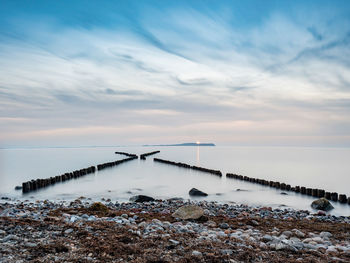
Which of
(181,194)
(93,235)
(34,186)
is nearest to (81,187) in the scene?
(34,186)

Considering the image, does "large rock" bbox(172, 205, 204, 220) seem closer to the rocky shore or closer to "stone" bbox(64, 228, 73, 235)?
the rocky shore

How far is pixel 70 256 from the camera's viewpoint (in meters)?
5.38

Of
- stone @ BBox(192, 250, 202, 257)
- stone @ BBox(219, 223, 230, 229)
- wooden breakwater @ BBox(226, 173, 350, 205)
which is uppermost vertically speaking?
stone @ BBox(192, 250, 202, 257)

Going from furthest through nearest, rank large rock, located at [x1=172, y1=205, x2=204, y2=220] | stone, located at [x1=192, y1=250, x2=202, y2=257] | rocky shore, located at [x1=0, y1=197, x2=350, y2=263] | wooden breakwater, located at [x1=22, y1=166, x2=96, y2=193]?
wooden breakwater, located at [x1=22, y1=166, x2=96, y2=193], large rock, located at [x1=172, y1=205, x2=204, y2=220], stone, located at [x1=192, y1=250, x2=202, y2=257], rocky shore, located at [x1=0, y1=197, x2=350, y2=263]

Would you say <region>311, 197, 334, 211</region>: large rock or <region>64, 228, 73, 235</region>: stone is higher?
<region>64, 228, 73, 235</region>: stone

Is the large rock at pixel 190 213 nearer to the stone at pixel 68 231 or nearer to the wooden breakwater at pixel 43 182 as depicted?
the stone at pixel 68 231

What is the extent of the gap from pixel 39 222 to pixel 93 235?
1.85 m

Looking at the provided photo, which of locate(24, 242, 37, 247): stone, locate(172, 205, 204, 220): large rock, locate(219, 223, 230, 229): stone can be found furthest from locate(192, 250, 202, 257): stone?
locate(172, 205, 204, 220): large rock

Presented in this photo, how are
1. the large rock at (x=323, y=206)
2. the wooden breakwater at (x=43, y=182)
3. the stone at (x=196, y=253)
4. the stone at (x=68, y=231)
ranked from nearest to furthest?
the stone at (x=196, y=253)
the stone at (x=68, y=231)
the large rock at (x=323, y=206)
the wooden breakwater at (x=43, y=182)

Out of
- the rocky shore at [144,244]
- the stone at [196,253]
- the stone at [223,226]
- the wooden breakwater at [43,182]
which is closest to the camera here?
the rocky shore at [144,244]

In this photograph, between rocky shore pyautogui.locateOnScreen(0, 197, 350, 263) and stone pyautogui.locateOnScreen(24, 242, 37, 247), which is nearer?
rocky shore pyautogui.locateOnScreen(0, 197, 350, 263)

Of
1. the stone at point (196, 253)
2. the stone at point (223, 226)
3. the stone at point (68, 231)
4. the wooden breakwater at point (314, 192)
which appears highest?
the stone at point (68, 231)

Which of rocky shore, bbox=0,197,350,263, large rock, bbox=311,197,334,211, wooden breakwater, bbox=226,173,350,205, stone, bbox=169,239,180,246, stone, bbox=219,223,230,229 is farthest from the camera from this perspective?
wooden breakwater, bbox=226,173,350,205

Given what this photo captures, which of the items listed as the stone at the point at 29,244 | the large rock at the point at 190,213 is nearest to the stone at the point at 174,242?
the stone at the point at 29,244
